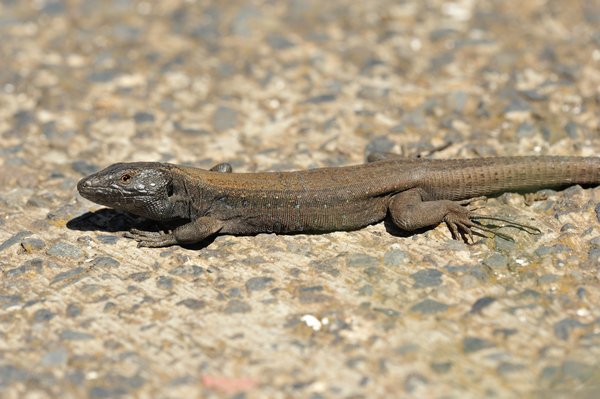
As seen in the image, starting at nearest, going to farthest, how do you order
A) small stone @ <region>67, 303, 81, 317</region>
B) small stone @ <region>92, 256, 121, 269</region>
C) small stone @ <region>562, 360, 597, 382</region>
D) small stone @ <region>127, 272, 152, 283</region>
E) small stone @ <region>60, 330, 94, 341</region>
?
small stone @ <region>562, 360, 597, 382</region>, small stone @ <region>60, 330, 94, 341</region>, small stone @ <region>67, 303, 81, 317</region>, small stone @ <region>127, 272, 152, 283</region>, small stone @ <region>92, 256, 121, 269</region>

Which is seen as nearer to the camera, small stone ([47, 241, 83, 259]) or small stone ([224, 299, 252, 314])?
small stone ([224, 299, 252, 314])

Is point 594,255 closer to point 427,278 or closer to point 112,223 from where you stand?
point 427,278

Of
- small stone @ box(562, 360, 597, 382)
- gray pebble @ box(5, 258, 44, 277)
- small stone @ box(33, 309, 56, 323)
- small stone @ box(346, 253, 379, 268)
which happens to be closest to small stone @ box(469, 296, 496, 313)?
small stone @ box(562, 360, 597, 382)

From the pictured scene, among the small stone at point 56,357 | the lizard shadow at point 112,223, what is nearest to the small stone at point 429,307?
the lizard shadow at point 112,223

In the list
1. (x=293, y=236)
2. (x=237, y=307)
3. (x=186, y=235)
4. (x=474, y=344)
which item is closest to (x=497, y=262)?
(x=474, y=344)

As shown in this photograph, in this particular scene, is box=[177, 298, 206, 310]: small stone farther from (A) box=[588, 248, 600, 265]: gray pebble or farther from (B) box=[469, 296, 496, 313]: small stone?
(A) box=[588, 248, 600, 265]: gray pebble

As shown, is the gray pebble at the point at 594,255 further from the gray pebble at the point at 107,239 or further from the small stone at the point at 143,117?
the small stone at the point at 143,117
